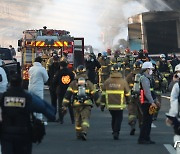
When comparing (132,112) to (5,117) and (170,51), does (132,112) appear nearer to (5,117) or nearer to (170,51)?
(5,117)

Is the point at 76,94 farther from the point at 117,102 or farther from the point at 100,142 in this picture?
the point at 100,142

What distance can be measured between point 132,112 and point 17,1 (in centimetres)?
11625

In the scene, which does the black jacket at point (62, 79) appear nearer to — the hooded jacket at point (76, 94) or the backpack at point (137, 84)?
the backpack at point (137, 84)

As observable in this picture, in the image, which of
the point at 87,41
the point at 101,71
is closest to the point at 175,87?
the point at 101,71

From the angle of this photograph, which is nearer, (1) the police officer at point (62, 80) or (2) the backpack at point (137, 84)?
(2) the backpack at point (137, 84)

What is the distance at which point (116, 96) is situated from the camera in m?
17.5

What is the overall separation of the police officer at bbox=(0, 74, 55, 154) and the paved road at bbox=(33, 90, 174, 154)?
4.58 m

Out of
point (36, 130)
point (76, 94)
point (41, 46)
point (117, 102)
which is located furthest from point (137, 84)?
point (41, 46)

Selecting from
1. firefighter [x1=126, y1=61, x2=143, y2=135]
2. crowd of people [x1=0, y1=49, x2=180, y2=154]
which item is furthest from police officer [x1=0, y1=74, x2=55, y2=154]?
firefighter [x1=126, y1=61, x2=143, y2=135]

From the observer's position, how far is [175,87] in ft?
38.8

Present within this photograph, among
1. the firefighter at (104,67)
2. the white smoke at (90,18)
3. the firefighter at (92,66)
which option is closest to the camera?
the firefighter at (104,67)

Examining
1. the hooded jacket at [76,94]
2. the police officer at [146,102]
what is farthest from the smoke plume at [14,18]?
the police officer at [146,102]

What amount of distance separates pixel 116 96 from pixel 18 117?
22.7 feet

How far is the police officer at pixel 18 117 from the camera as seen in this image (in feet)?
35.1
